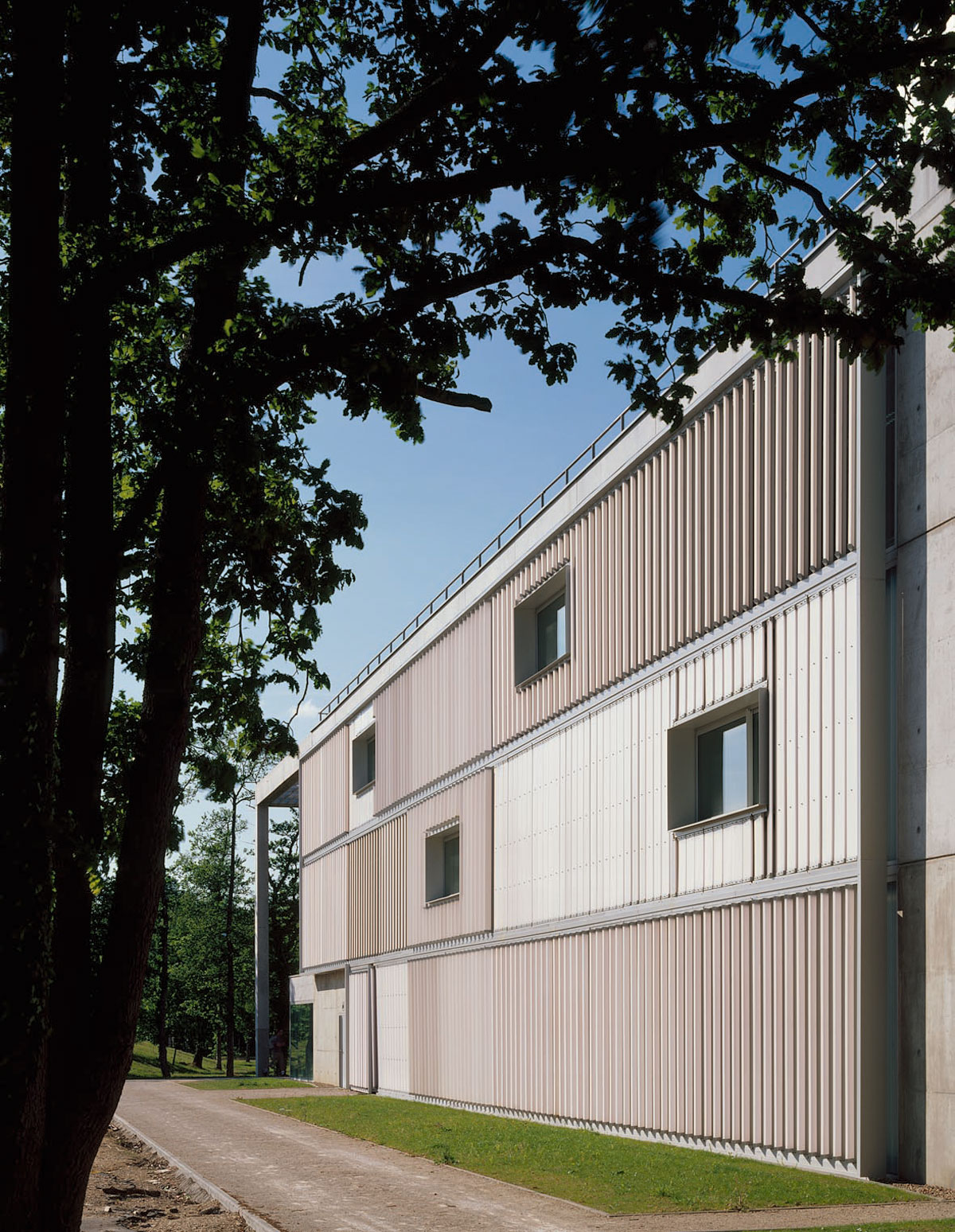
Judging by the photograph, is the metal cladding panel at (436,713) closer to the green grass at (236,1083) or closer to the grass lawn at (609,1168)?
the grass lawn at (609,1168)

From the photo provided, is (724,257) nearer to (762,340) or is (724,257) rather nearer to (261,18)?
(762,340)

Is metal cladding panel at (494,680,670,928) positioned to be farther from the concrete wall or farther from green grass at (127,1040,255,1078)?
green grass at (127,1040,255,1078)

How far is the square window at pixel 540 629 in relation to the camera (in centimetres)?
2319

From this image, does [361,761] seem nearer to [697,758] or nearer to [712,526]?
[697,758]

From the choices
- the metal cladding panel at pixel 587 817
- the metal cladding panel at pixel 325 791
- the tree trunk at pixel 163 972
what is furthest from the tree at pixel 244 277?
the tree trunk at pixel 163 972

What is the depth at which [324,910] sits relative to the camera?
130ft

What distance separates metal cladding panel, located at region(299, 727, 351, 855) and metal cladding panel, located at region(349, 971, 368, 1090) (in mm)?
4259

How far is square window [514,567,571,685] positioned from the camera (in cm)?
2319

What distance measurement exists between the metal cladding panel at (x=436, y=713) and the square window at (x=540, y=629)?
61.7 inches

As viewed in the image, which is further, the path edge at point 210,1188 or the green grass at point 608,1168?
the green grass at point 608,1168

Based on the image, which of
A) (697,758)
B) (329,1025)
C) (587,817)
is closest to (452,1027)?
(587,817)

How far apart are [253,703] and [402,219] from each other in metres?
3.23

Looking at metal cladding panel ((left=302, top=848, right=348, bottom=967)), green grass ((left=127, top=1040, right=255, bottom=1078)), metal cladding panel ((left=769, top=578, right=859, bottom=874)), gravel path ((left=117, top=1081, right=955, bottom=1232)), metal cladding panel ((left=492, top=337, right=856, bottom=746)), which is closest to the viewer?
gravel path ((left=117, top=1081, right=955, bottom=1232))

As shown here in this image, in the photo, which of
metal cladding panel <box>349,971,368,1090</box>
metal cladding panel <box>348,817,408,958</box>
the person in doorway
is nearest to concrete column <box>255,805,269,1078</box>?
the person in doorway
